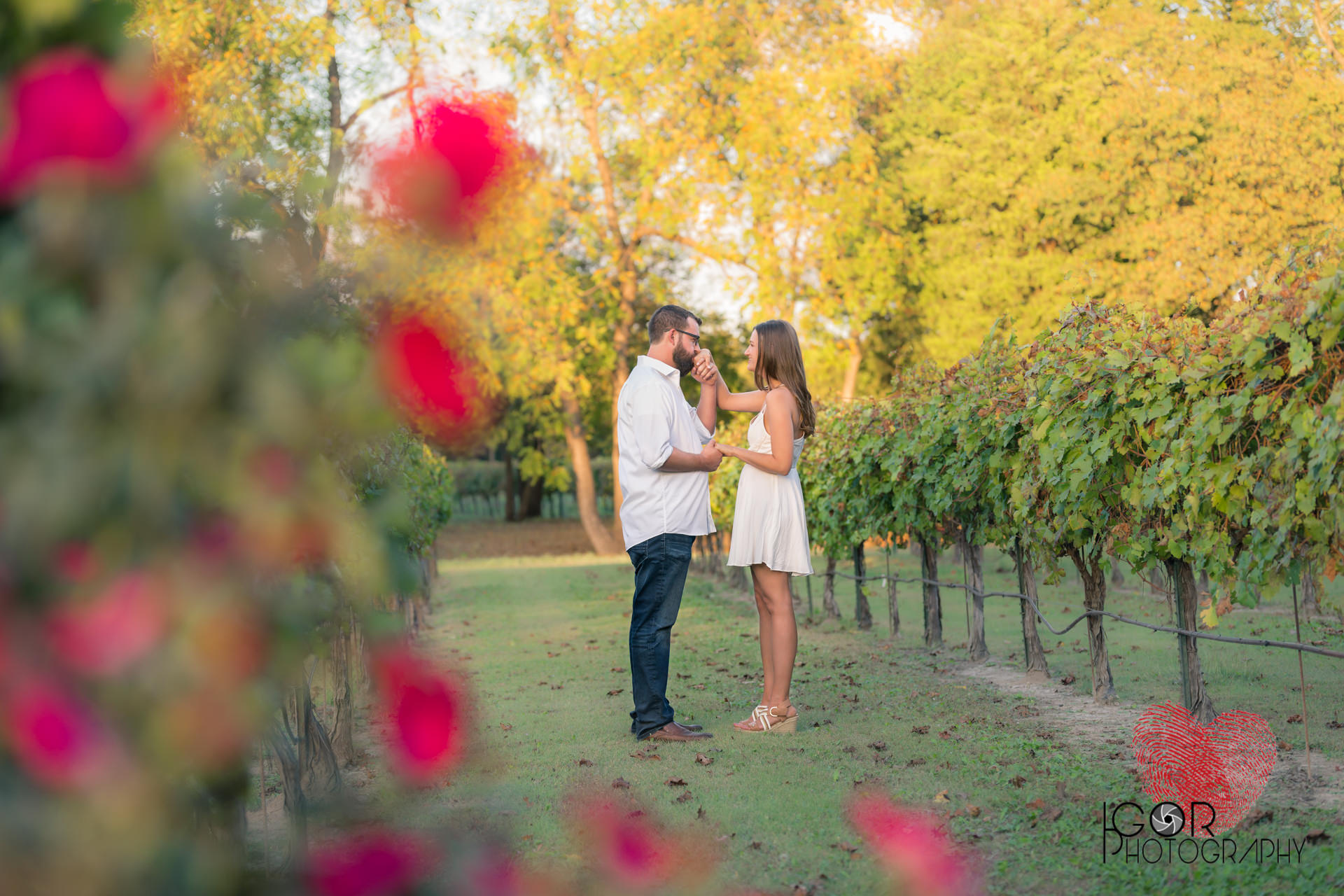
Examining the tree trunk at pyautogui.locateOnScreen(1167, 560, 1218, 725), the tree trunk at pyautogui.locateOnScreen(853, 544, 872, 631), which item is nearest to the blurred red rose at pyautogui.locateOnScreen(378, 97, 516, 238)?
the tree trunk at pyautogui.locateOnScreen(1167, 560, 1218, 725)

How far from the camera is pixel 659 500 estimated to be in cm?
584

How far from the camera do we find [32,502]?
0.88 metres

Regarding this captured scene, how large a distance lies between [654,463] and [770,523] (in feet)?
2.50

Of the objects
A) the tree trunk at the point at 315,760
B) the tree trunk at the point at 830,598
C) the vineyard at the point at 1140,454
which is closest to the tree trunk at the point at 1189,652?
the vineyard at the point at 1140,454

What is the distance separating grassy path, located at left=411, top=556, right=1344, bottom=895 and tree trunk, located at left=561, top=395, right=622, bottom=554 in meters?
16.2

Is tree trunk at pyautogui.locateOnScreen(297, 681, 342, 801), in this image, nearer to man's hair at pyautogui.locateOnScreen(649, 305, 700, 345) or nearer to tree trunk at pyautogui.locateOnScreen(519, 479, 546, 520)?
man's hair at pyautogui.locateOnScreen(649, 305, 700, 345)

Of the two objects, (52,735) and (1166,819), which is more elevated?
(52,735)

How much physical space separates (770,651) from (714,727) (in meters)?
0.63

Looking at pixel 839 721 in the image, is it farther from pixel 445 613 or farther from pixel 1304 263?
pixel 445 613

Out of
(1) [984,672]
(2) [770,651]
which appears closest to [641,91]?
(1) [984,672]

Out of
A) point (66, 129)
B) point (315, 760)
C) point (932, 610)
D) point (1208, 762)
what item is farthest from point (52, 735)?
point (932, 610)

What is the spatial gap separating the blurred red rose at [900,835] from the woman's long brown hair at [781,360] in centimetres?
222

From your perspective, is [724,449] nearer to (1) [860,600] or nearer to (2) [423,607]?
(1) [860,600]

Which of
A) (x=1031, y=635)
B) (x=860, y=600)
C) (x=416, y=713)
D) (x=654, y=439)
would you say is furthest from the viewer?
(x=860, y=600)
